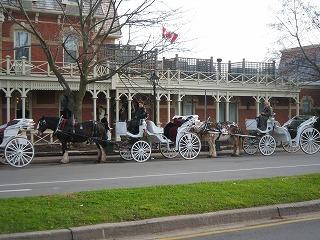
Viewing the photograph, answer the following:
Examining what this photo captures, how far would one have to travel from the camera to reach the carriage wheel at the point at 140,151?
18938mm

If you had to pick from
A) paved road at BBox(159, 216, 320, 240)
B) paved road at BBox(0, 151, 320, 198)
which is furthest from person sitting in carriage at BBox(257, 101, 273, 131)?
paved road at BBox(159, 216, 320, 240)

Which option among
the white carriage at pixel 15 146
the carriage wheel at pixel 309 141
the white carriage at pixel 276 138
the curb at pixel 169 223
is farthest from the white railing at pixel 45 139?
the curb at pixel 169 223

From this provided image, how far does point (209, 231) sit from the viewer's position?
25.7 feet

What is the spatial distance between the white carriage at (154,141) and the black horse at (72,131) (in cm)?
72

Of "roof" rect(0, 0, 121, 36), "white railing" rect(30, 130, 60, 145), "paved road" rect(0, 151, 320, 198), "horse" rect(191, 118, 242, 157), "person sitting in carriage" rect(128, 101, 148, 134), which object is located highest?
"roof" rect(0, 0, 121, 36)

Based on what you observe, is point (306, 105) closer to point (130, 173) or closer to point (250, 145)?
point (250, 145)

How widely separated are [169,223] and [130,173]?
6989mm

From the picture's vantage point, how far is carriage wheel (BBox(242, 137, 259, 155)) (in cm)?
2189

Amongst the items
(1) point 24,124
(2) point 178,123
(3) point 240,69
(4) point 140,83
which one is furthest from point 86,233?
(3) point 240,69

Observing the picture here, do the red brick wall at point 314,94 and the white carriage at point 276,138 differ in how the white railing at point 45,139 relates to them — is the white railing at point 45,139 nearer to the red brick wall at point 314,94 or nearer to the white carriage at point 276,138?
the white carriage at point 276,138

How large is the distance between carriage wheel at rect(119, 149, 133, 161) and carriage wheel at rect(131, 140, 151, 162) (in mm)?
595

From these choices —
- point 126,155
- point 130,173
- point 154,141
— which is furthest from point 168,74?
point 130,173

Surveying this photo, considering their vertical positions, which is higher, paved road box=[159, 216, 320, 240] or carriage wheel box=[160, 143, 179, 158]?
carriage wheel box=[160, 143, 179, 158]

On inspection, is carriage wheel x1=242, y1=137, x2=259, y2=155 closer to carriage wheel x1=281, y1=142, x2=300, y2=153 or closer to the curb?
carriage wheel x1=281, y1=142, x2=300, y2=153
